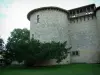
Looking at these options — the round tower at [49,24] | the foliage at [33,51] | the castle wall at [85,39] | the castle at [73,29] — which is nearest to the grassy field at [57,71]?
the foliage at [33,51]

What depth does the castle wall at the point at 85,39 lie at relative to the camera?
19312 millimetres

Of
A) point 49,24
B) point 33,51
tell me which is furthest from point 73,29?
point 33,51

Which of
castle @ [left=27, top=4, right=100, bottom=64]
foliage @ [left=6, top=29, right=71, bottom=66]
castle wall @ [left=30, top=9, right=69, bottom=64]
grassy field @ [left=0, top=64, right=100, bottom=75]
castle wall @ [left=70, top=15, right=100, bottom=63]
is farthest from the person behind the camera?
castle wall @ [left=70, top=15, right=100, bottom=63]

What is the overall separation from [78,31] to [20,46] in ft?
38.1

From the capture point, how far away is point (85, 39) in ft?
66.7

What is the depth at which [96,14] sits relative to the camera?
19562 millimetres

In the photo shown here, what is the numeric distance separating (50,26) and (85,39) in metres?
6.65

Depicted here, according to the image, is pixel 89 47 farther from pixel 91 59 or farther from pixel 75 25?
pixel 75 25

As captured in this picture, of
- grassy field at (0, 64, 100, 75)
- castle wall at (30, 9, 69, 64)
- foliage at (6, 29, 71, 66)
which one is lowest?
grassy field at (0, 64, 100, 75)

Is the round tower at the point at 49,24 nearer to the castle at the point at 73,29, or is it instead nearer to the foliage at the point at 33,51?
the castle at the point at 73,29

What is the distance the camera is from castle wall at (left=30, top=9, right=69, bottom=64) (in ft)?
61.4

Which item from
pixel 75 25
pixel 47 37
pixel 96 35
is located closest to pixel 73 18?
pixel 75 25

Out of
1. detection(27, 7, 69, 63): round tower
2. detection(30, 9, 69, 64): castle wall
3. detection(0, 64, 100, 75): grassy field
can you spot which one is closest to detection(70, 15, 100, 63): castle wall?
detection(27, 7, 69, 63): round tower

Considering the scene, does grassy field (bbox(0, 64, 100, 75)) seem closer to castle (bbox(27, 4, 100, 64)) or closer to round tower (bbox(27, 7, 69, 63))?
castle (bbox(27, 4, 100, 64))
